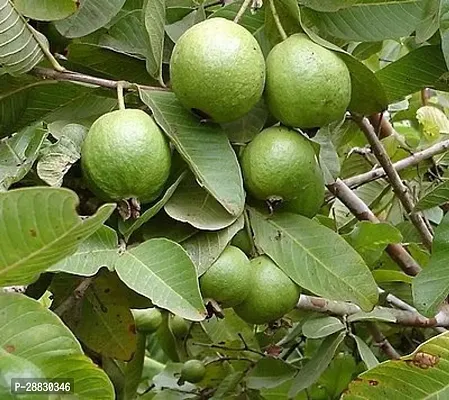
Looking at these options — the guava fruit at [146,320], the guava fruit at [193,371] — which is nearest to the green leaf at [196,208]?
the guava fruit at [146,320]

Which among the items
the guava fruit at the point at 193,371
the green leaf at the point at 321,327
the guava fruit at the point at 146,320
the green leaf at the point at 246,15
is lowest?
the guava fruit at the point at 193,371

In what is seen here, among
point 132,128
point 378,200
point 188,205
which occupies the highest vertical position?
point 132,128

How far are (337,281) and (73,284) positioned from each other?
0.35 meters

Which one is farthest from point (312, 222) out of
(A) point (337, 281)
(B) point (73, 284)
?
(B) point (73, 284)

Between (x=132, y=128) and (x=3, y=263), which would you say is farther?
(x=132, y=128)

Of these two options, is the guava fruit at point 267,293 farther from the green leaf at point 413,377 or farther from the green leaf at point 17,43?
the green leaf at point 17,43

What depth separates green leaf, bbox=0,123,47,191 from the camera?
900 millimetres

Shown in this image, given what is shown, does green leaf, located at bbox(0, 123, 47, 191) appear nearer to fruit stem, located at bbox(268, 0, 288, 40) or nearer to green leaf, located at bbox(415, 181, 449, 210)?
fruit stem, located at bbox(268, 0, 288, 40)

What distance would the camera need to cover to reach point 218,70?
2.92ft

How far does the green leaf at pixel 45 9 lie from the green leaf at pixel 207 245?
313 mm

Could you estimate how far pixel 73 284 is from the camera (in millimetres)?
1022

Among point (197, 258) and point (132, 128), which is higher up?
point (132, 128)

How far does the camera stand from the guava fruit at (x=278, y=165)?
94cm

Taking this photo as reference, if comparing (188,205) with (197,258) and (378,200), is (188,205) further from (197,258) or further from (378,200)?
(378,200)
